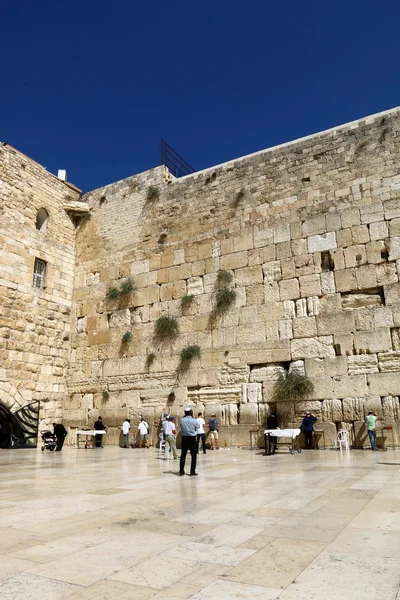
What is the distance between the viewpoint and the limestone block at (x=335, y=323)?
11219 millimetres

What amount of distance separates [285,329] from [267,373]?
3.82ft

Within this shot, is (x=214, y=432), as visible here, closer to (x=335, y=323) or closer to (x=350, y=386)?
(x=350, y=386)

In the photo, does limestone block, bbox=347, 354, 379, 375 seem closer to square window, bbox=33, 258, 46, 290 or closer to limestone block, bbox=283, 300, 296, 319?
limestone block, bbox=283, 300, 296, 319

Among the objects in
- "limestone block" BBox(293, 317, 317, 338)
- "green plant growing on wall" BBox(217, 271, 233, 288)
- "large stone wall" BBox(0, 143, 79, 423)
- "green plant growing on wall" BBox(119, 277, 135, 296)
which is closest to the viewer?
"limestone block" BBox(293, 317, 317, 338)

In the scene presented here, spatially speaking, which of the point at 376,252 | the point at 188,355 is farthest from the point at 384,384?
the point at 188,355

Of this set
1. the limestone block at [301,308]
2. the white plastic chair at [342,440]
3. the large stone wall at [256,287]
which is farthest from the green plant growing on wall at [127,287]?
the white plastic chair at [342,440]

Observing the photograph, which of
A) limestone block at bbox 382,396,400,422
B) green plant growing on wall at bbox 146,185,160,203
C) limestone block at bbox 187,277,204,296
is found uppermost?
green plant growing on wall at bbox 146,185,160,203

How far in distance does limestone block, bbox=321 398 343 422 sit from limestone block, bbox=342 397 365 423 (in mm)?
109

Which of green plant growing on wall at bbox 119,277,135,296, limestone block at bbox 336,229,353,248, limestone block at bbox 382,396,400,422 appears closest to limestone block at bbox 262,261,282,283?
limestone block at bbox 336,229,353,248

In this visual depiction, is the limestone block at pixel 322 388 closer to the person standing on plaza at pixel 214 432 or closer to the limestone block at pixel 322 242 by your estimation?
the person standing on plaza at pixel 214 432

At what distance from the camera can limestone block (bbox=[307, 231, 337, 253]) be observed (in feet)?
39.2

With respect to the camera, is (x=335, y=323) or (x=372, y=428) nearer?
(x=372, y=428)

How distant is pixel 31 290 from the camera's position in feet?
46.9

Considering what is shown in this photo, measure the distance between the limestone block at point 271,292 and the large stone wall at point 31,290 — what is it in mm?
6664
